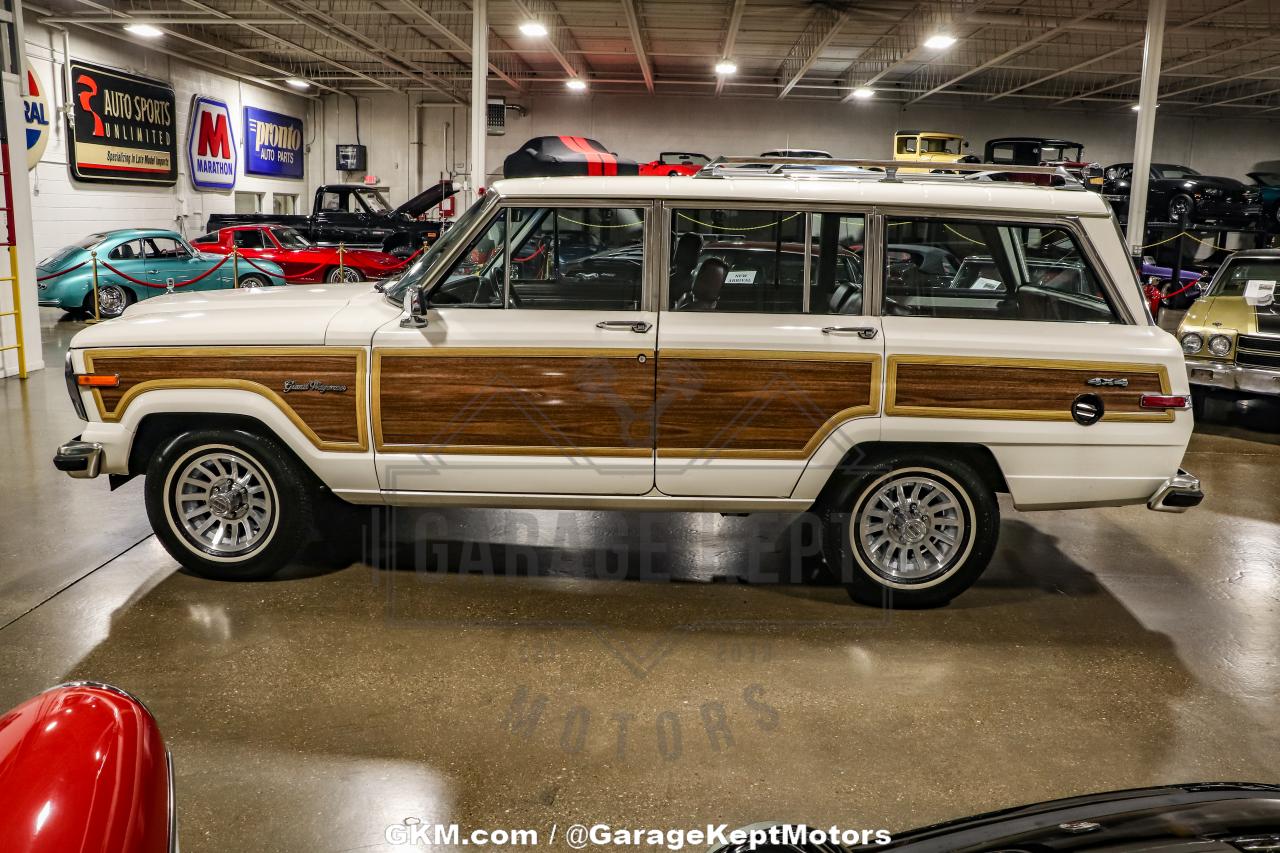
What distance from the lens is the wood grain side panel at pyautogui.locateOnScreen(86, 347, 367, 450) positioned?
14.9ft

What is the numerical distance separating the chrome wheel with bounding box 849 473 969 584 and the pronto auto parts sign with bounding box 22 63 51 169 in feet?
57.8

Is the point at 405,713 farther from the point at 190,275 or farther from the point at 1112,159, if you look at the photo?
the point at 1112,159

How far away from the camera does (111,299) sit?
608 inches

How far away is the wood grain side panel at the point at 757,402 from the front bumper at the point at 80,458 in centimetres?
273

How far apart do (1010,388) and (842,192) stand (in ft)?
3.98

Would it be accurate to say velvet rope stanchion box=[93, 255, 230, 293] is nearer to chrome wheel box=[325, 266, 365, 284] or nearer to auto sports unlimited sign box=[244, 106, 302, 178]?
chrome wheel box=[325, 266, 365, 284]

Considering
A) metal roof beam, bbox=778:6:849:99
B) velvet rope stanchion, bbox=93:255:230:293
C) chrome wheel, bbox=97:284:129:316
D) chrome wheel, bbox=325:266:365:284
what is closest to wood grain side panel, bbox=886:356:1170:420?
velvet rope stanchion, bbox=93:255:230:293

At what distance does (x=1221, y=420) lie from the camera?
9852mm

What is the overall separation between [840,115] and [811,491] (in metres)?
27.8

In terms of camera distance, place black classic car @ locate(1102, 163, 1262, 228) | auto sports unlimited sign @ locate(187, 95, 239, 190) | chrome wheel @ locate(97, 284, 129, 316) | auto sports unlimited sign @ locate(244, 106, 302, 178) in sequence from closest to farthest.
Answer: chrome wheel @ locate(97, 284, 129, 316) < black classic car @ locate(1102, 163, 1262, 228) < auto sports unlimited sign @ locate(187, 95, 239, 190) < auto sports unlimited sign @ locate(244, 106, 302, 178)

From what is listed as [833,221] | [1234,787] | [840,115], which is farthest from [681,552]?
[840,115]

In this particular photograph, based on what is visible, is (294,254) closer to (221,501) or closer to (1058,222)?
(221,501)

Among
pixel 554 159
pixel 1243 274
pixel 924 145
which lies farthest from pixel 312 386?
pixel 924 145

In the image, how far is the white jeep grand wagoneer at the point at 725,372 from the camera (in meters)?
4.49
